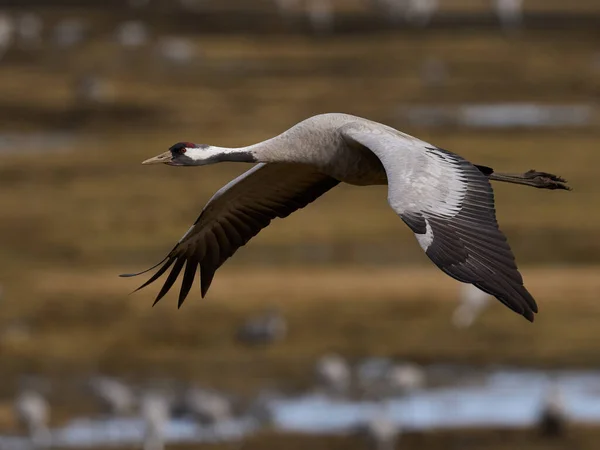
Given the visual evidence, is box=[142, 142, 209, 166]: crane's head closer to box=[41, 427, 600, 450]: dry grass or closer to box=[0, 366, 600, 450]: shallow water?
box=[41, 427, 600, 450]: dry grass

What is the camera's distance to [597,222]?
16.0 meters

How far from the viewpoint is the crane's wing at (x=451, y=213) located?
5062 millimetres

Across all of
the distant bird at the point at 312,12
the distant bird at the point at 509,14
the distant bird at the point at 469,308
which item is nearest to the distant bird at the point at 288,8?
the distant bird at the point at 312,12

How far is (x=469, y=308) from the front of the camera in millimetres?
13227

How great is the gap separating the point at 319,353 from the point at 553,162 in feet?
21.9

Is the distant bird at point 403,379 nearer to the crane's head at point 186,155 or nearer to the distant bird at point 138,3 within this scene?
the crane's head at point 186,155

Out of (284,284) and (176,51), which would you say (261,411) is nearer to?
(284,284)

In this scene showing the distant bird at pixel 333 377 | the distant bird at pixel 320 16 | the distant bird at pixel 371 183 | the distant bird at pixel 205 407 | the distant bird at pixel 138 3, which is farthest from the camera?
the distant bird at pixel 138 3

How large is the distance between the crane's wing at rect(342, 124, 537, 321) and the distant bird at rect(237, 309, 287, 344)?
22.3 feet

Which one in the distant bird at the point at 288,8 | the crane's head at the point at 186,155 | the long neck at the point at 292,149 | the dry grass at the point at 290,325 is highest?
the long neck at the point at 292,149

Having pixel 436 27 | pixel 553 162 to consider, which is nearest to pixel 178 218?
pixel 553 162

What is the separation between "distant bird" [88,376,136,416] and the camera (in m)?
11.6

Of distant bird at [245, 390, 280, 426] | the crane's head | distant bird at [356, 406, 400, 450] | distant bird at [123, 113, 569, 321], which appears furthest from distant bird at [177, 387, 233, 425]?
the crane's head

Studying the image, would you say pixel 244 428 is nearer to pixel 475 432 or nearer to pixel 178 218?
pixel 475 432
